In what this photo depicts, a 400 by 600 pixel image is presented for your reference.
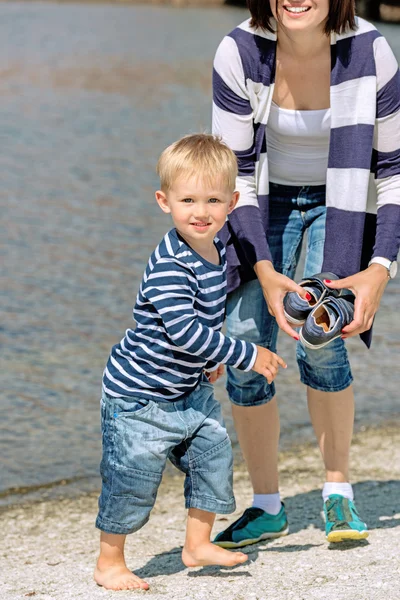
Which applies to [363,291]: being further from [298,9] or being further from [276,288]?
[298,9]

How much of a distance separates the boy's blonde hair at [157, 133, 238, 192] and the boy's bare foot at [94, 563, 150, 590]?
1.16m

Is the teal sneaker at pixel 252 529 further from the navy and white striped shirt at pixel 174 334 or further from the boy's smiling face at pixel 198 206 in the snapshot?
the boy's smiling face at pixel 198 206

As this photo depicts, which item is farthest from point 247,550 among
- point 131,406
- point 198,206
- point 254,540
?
point 198,206

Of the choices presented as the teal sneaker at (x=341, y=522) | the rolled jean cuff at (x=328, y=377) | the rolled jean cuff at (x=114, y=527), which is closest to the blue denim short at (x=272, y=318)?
the rolled jean cuff at (x=328, y=377)

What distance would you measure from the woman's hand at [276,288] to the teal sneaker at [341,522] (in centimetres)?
65

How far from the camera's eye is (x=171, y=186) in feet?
10.2

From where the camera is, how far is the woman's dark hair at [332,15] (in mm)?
3287

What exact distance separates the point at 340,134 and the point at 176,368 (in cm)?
93

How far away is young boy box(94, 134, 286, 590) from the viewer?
120 inches

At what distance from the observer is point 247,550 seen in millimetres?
3533

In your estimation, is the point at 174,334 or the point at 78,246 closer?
the point at 174,334

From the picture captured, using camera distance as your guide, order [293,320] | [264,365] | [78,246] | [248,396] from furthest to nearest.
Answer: [78,246], [248,396], [293,320], [264,365]

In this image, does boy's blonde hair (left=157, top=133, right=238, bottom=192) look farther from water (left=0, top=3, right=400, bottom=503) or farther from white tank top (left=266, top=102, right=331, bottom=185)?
water (left=0, top=3, right=400, bottom=503)

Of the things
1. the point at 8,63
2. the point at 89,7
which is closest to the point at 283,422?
the point at 8,63
